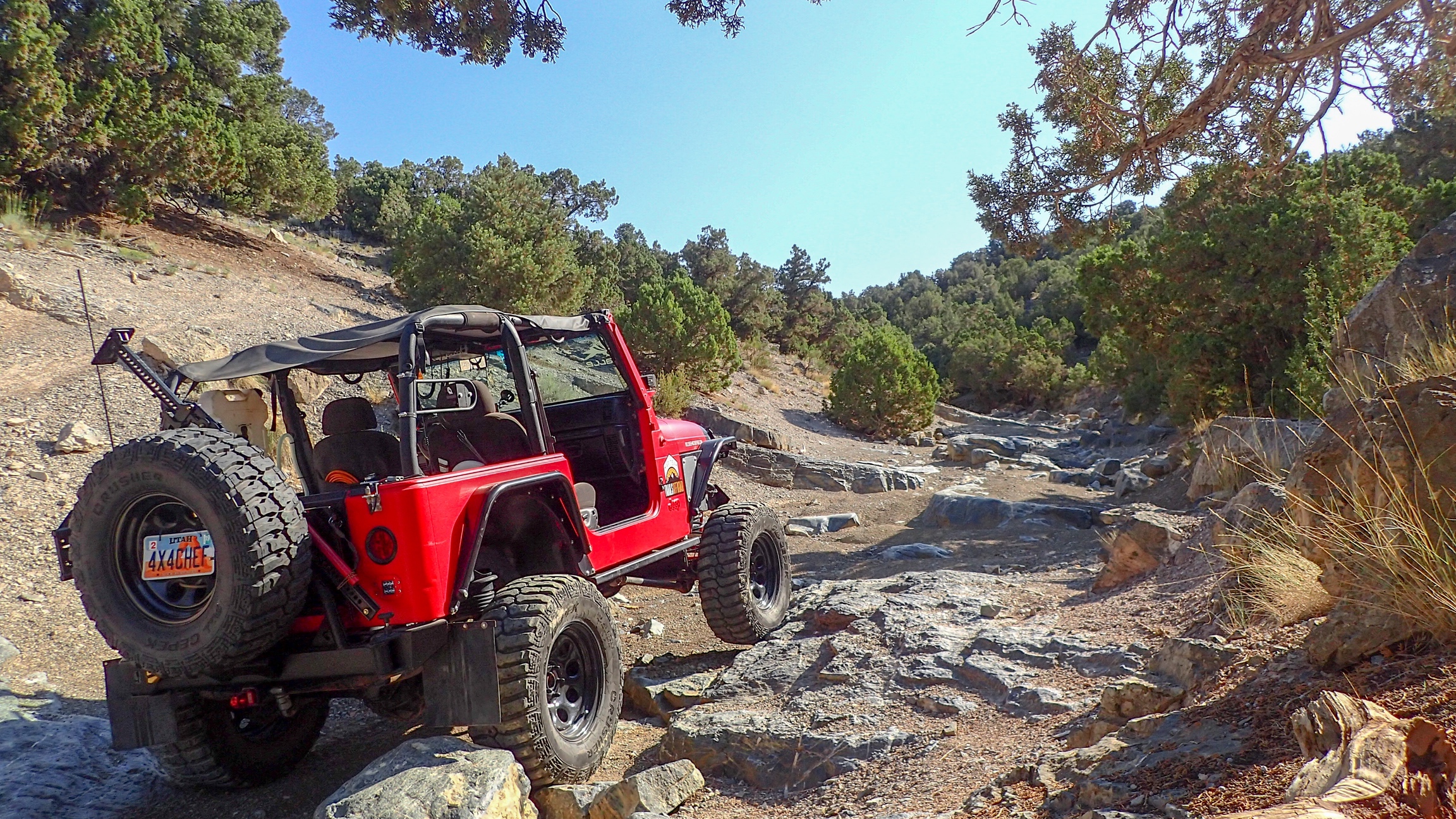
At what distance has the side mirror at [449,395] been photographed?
4.95 m

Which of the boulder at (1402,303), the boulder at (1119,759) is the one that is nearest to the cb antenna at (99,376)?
the boulder at (1119,759)

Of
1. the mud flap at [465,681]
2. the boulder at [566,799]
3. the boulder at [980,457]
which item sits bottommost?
the boulder at [980,457]

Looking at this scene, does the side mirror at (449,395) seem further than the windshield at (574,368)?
No

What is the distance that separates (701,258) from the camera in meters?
35.3

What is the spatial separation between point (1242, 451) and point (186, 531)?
30.4 feet

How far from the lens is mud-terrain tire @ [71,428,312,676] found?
3150 millimetres

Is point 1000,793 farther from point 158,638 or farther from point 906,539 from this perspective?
point 906,539

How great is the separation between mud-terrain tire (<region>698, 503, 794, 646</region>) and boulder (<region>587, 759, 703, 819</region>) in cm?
186

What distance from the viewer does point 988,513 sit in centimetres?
1112

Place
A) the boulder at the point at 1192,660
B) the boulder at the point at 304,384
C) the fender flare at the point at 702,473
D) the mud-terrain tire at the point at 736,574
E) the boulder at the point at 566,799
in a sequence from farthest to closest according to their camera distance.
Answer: the fender flare at the point at 702,473 < the mud-terrain tire at the point at 736,574 < the boulder at the point at 304,384 < the boulder at the point at 1192,660 < the boulder at the point at 566,799

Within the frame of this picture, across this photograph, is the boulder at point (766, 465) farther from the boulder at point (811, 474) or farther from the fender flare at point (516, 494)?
the fender flare at point (516, 494)

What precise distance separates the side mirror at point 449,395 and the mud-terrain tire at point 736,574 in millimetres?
1809

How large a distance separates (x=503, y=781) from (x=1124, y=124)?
21.1 feet

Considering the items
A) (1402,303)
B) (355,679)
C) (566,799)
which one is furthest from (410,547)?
(1402,303)
